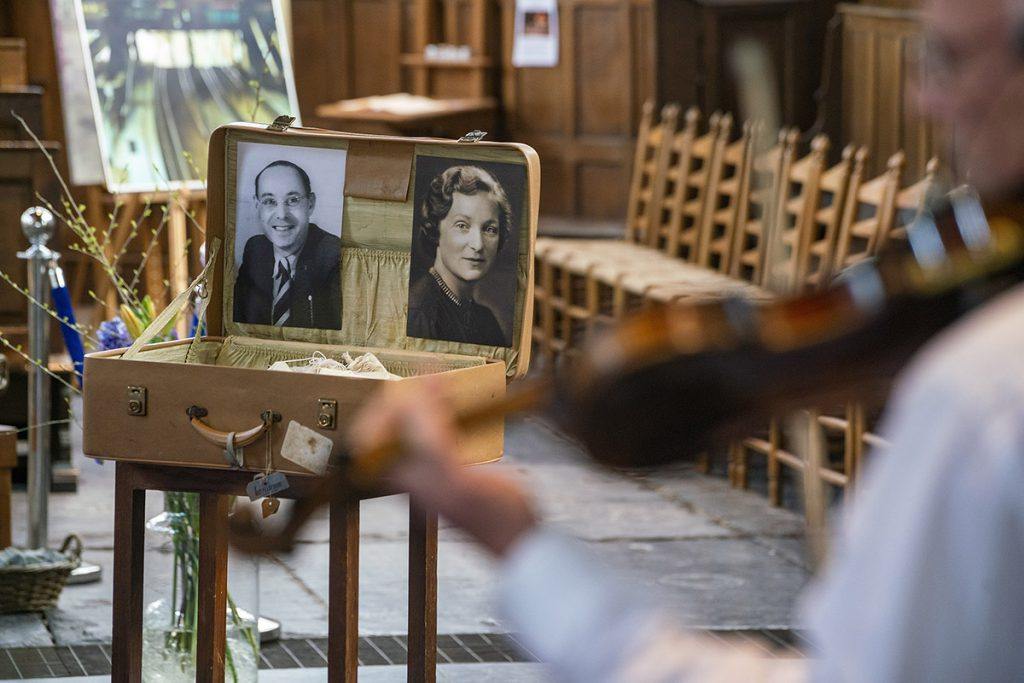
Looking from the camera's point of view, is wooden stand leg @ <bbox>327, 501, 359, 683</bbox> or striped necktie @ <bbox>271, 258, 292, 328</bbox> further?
striped necktie @ <bbox>271, 258, 292, 328</bbox>

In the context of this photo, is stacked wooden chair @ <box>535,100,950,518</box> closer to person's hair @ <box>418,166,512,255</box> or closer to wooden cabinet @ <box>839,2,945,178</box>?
wooden cabinet @ <box>839,2,945,178</box>

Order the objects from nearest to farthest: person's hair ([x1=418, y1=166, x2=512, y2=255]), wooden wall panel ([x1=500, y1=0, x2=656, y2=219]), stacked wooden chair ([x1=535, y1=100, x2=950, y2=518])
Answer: person's hair ([x1=418, y1=166, x2=512, y2=255])
stacked wooden chair ([x1=535, y1=100, x2=950, y2=518])
wooden wall panel ([x1=500, y1=0, x2=656, y2=219])

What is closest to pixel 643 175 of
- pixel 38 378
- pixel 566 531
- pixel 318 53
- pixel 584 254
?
pixel 584 254

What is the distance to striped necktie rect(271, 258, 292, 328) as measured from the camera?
10.2ft

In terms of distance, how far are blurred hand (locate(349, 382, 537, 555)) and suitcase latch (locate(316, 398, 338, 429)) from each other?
167 centimetres

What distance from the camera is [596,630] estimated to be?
2.88 ft

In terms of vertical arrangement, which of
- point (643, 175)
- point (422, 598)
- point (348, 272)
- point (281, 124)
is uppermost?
point (281, 124)

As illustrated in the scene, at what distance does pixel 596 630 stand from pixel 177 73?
578cm

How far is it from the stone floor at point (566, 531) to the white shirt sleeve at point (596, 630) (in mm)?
2641

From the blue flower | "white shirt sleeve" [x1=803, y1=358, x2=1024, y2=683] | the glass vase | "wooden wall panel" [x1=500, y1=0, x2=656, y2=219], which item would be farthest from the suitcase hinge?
"wooden wall panel" [x1=500, y1=0, x2=656, y2=219]

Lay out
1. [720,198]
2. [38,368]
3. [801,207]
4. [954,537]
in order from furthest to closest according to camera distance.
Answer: [720,198] < [801,207] < [38,368] < [954,537]

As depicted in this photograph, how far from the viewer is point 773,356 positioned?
2.71 ft

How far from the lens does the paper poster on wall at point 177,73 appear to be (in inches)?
237

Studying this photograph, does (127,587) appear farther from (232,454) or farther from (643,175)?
(643,175)
